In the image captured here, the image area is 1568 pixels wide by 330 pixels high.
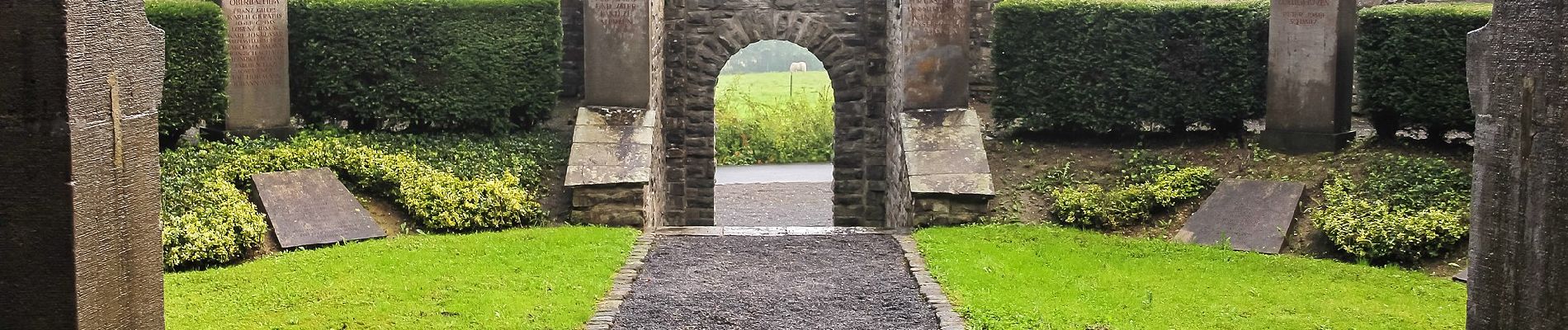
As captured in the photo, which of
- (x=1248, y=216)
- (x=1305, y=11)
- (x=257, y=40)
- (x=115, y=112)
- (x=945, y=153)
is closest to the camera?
(x=115, y=112)

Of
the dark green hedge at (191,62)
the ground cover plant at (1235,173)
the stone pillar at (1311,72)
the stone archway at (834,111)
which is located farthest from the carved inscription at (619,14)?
the stone pillar at (1311,72)

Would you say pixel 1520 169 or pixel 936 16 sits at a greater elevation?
pixel 936 16

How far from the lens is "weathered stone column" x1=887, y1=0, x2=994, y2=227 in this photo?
33.7ft

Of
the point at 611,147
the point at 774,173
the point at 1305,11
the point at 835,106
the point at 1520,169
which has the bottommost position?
the point at 774,173

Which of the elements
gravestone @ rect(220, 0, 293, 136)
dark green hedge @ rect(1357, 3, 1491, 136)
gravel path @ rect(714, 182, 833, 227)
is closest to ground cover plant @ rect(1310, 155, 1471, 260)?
dark green hedge @ rect(1357, 3, 1491, 136)

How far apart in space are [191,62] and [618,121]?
326 centimetres

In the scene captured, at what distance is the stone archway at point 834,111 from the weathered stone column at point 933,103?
1.70 m

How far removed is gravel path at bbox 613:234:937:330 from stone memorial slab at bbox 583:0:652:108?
194cm

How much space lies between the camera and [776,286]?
7801 mm

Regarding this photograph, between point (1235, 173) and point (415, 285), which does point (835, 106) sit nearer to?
point (1235, 173)

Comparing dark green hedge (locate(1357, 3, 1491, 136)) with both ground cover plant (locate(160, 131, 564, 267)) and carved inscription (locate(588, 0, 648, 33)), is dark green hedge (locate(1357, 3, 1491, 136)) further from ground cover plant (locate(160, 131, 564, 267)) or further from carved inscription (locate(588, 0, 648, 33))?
ground cover plant (locate(160, 131, 564, 267))

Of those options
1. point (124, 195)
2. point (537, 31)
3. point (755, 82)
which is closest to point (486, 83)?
point (537, 31)

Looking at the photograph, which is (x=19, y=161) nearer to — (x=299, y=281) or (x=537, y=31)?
(x=299, y=281)

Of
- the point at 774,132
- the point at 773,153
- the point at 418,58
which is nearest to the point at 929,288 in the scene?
the point at 418,58
